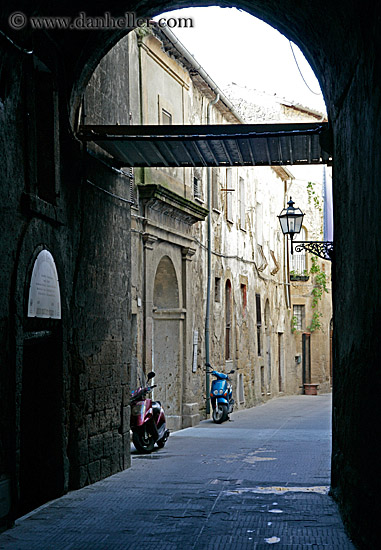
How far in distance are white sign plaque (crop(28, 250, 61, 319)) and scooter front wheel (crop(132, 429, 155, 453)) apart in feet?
13.6

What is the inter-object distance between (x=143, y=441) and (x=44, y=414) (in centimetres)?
397

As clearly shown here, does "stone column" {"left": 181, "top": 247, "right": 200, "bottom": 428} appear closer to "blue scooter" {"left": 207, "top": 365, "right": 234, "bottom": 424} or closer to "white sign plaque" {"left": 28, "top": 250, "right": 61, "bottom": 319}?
"blue scooter" {"left": 207, "top": 365, "right": 234, "bottom": 424}

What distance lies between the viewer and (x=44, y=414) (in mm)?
8008

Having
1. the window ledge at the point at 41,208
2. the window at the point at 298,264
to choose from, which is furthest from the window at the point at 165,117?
the window at the point at 298,264

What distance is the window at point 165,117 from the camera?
16328 mm

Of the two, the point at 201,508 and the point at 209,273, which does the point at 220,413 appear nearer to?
the point at 209,273

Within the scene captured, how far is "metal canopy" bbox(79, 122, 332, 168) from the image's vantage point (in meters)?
8.84

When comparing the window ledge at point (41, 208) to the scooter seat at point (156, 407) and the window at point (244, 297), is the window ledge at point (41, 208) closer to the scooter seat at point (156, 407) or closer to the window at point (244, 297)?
the scooter seat at point (156, 407)

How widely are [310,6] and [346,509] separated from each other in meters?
3.96

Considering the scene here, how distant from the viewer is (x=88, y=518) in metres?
6.85

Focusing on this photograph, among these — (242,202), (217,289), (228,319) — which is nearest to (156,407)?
(217,289)

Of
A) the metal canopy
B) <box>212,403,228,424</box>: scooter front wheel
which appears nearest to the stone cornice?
<box>212,403,228,424</box>: scooter front wheel

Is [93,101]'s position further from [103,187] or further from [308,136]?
[308,136]

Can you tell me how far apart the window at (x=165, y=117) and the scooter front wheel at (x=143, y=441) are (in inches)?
265
